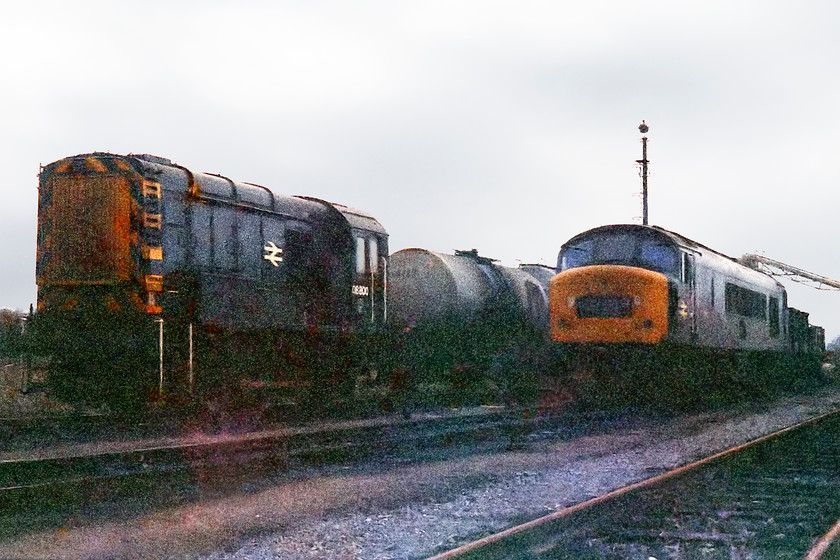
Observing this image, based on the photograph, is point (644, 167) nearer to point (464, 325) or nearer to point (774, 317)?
point (774, 317)

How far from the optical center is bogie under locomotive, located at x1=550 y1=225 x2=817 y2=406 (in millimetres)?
15766

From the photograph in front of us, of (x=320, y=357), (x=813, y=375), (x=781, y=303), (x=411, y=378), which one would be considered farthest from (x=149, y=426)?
(x=813, y=375)

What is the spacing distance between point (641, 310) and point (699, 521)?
31.6 ft

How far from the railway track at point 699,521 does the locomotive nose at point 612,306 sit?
6.38m

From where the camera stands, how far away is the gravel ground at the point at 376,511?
5457 millimetres

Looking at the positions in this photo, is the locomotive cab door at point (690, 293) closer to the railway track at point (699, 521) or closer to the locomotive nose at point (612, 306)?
the locomotive nose at point (612, 306)

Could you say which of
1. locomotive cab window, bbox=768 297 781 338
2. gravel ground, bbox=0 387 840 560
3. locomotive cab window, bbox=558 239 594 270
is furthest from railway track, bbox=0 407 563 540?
locomotive cab window, bbox=768 297 781 338

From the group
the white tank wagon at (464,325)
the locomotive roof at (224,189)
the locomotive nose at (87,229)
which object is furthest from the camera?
the white tank wagon at (464,325)

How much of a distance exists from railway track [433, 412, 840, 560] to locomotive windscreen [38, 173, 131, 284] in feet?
26.4

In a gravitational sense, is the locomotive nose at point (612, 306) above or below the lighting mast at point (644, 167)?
below

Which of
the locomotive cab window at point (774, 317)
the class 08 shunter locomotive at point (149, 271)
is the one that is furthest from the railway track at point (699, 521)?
the locomotive cab window at point (774, 317)

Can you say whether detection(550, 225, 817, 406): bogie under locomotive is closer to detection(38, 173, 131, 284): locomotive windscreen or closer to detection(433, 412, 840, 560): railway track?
detection(433, 412, 840, 560): railway track

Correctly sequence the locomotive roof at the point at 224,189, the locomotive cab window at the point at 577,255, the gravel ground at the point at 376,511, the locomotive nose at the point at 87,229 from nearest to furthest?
the gravel ground at the point at 376,511 < the locomotive nose at the point at 87,229 < the locomotive roof at the point at 224,189 < the locomotive cab window at the point at 577,255

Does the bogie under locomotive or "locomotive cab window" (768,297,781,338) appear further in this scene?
"locomotive cab window" (768,297,781,338)
